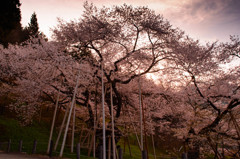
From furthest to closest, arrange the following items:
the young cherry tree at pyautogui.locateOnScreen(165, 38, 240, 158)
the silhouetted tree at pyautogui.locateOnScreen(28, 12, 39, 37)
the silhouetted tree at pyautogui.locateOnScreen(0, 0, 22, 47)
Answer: the silhouetted tree at pyautogui.locateOnScreen(28, 12, 39, 37) → the silhouetted tree at pyautogui.locateOnScreen(0, 0, 22, 47) → the young cherry tree at pyautogui.locateOnScreen(165, 38, 240, 158)

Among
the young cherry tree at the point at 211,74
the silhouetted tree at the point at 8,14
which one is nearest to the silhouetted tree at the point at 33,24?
the silhouetted tree at the point at 8,14

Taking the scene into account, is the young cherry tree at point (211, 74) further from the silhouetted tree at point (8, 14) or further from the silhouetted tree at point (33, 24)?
the silhouetted tree at point (33, 24)

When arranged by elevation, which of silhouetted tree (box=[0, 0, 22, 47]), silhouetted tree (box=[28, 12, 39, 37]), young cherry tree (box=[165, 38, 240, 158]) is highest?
silhouetted tree (box=[28, 12, 39, 37])

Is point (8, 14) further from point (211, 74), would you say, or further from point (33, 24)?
point (33, 24)

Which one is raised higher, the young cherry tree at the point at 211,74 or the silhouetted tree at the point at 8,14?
the silhouetted tree at the point at 8,14

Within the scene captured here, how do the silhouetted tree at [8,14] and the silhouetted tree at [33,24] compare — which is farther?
the silhouetted tree at [33,24]

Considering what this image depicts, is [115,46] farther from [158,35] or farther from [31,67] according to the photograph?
[31,67]

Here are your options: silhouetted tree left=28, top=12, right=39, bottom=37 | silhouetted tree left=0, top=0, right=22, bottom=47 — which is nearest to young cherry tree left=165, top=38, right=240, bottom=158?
silhouetted tree left=0, top=0, right=22, bottom=47

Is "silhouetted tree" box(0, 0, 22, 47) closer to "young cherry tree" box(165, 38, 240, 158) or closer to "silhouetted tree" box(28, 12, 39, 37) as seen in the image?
"young cherry tree" box(165, 38, 240, 158)

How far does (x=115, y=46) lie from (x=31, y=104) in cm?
905

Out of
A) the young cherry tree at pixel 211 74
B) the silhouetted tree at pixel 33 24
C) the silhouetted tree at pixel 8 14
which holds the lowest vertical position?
the young cherry tree at pixel 211 74

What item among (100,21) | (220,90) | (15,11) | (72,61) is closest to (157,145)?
(220,90)

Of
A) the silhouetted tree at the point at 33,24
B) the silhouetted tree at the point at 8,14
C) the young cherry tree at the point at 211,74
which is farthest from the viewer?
the silhouetted tree at the point at 33,24

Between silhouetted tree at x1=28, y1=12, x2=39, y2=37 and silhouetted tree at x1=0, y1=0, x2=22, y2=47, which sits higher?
silhouetted tree at x1=28, y1=12, x2=39, y2=37
